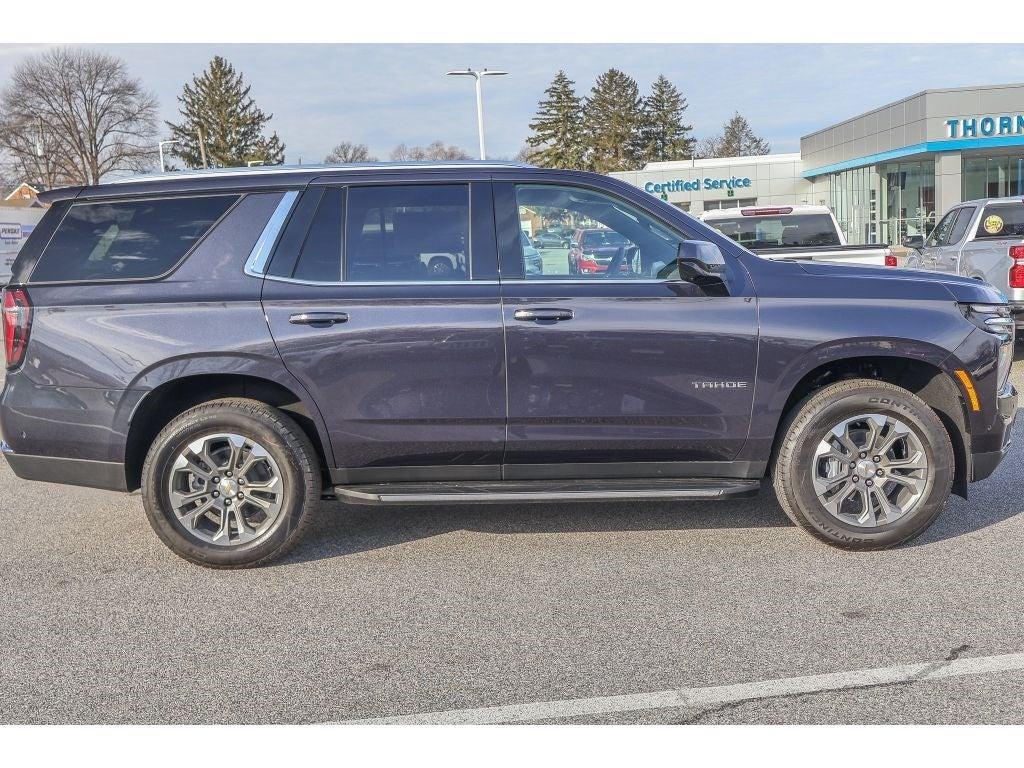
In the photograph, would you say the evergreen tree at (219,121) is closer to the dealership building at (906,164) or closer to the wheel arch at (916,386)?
the dealership building at (906,164)

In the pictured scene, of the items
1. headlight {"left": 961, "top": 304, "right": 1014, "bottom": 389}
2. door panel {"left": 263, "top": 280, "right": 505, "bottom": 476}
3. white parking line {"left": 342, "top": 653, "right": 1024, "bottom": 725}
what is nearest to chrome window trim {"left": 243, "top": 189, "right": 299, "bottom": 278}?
door panel {"left": 263, "top": 280, "right": 505, "bottom": 476}

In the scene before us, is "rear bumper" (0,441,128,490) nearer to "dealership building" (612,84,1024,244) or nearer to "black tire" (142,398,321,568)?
"black tire" (142,398,321,568)

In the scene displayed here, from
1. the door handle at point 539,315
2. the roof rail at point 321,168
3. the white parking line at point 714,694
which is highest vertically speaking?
the roof rail at point 321,168

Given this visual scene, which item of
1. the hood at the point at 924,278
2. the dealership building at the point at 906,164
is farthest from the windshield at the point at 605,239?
the dealership building at the point at 906,164

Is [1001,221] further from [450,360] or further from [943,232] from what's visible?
[450,360]

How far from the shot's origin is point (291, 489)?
479cm

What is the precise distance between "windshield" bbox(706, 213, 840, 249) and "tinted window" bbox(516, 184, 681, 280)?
8.27 meters

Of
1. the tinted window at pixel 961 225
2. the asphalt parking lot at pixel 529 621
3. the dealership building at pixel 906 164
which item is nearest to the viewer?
the asphalt parking lot at pixel 529 621

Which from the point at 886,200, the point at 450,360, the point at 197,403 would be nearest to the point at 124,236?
the point at 197,403

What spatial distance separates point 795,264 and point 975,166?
3687 cm

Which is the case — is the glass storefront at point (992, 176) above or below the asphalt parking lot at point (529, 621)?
above

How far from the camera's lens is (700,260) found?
15.1 feet

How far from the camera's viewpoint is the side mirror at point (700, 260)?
15.1 feet

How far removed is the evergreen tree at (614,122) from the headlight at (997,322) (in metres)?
82.8
